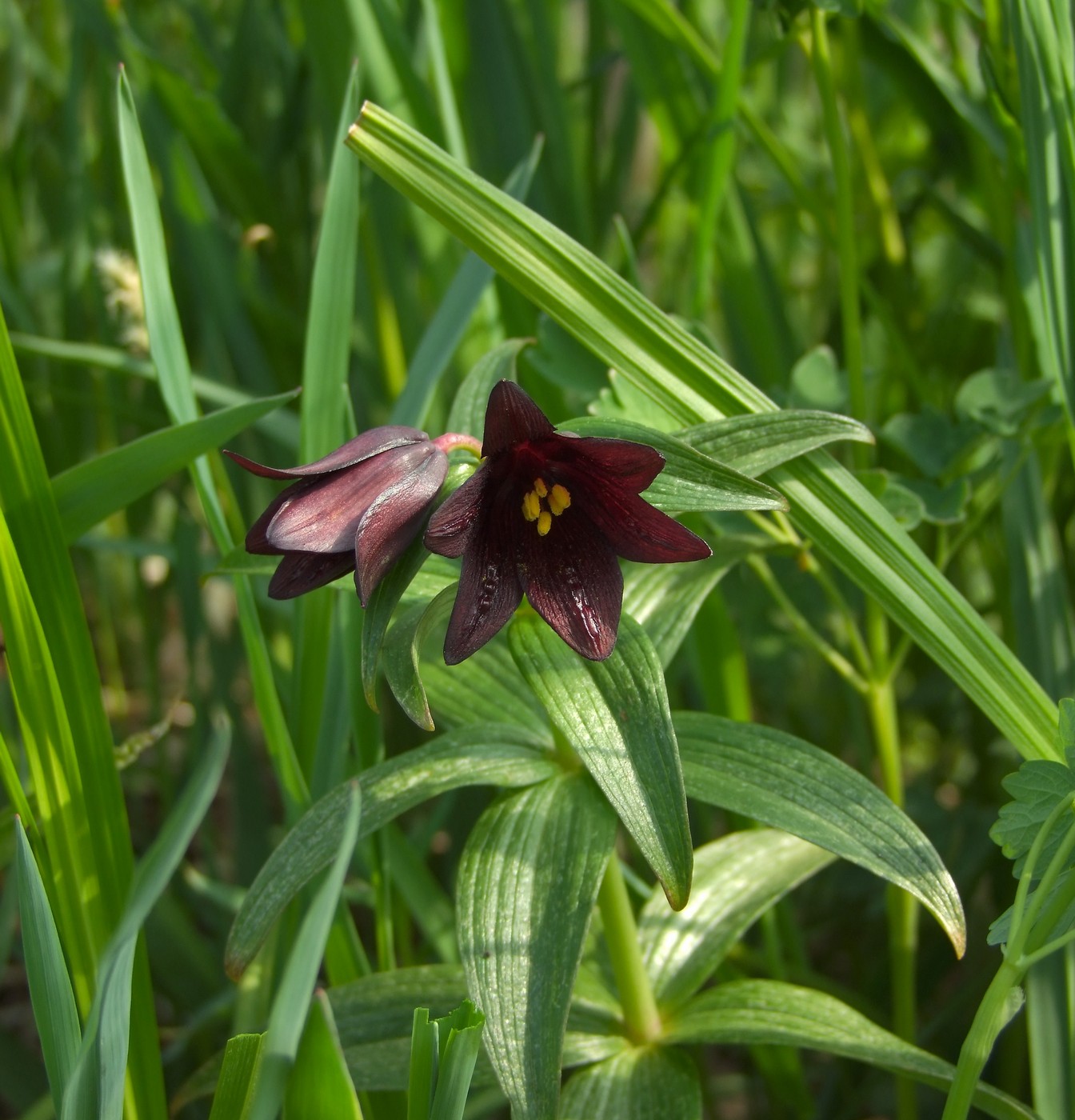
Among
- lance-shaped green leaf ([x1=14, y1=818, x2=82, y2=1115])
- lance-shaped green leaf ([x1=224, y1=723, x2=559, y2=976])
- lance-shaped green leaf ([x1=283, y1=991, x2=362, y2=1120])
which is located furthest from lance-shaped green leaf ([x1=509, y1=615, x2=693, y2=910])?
lance-shaped green leaf ([x1=14, y1=818, x2=82, y2=1115])

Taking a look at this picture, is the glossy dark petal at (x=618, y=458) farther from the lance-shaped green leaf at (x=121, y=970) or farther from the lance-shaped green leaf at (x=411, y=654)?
the lance-shaped green leaf at (x=121, y=970)

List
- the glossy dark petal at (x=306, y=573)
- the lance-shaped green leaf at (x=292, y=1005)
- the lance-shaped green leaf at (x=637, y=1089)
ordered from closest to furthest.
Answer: the lance-shaped green leaf at (x=292, y=1005) → the glossy dark petal at (x=306, y=573) → the lance-shaped green leaf at (x=637, y=1089)

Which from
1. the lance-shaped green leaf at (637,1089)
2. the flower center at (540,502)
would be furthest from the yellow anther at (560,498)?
the lance-shaped green leaf at (637,1089)

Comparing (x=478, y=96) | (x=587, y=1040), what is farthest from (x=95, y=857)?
(x=478, y=96)

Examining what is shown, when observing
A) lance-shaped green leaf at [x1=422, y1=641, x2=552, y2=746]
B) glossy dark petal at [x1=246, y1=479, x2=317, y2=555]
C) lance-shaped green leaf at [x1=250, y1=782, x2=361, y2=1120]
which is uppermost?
glossy dark petal at [x1=246, y1=479, x2=317, y2=555]

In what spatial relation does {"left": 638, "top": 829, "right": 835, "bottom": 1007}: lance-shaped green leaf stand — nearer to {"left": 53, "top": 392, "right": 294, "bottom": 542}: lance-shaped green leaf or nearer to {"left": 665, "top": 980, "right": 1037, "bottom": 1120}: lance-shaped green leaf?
{"left": 665, "top": 980, "right": 1037, "bottom": 1120}: lance-shaped green leaf

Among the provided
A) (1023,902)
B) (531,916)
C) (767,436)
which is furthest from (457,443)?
(1023,902)
